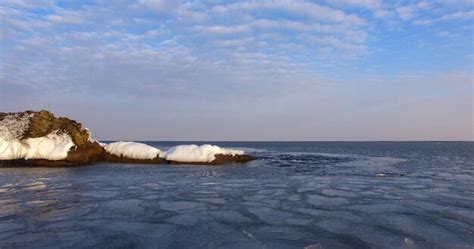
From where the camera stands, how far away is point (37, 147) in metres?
30.5

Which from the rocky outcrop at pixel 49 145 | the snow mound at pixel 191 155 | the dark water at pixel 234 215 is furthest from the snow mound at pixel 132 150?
the dark water at pixel 234 215

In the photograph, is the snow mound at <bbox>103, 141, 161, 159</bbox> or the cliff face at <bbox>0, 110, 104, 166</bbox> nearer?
the cliff face at <bbox>0, 110, 104, 166</bbox>

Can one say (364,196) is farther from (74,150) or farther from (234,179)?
(74,150)

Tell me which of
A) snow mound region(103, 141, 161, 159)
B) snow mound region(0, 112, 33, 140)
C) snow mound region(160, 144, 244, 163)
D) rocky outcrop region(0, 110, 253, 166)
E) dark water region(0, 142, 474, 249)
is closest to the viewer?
dark water region(0, 142, 474, 249)

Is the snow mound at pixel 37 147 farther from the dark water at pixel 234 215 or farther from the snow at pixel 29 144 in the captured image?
the dark water at pixel 234 215

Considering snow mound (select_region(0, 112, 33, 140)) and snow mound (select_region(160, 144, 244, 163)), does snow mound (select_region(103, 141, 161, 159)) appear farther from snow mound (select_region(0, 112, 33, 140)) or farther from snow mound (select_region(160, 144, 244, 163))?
snow mound (select_region(0, 112, 33, 140))

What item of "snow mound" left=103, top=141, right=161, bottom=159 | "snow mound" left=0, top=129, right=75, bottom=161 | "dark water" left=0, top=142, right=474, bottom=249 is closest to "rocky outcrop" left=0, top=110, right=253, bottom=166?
"snow mound" left=0, top=129, right=75, bottom=161

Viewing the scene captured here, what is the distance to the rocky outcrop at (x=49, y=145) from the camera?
2991cm

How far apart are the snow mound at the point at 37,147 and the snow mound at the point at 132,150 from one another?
3.75 meters

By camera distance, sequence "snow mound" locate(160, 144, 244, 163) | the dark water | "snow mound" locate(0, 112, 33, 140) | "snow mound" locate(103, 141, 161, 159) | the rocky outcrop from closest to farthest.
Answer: the dark water, the rocky outcrop, "snow mound" locate(0, 112, 33, 140), "snow mound" locate(160, 144, 244, 163), "snow mound" locate(103, 141, 161, 159)

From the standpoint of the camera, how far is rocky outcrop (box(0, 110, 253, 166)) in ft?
98.1

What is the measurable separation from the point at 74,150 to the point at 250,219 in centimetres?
2410

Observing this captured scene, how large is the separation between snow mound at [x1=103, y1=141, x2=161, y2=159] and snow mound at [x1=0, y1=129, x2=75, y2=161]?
3749mm

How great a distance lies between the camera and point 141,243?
8352mm
